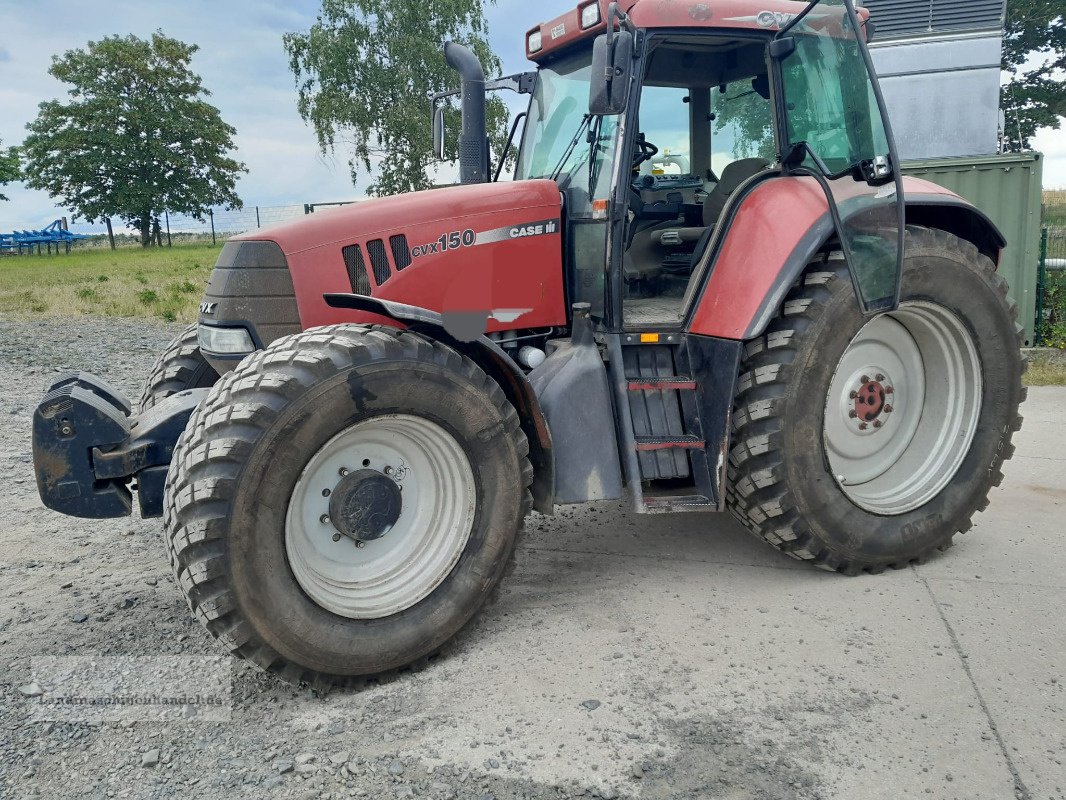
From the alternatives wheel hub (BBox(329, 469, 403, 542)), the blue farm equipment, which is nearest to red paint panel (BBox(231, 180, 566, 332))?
wheel hub (BBox(329, 469, 403, 542))

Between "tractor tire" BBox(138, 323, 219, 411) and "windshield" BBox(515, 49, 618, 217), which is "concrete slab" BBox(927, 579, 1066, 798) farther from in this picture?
"tractor tire" BBox(138, 323, 219, 411)

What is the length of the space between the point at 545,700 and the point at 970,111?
37.2 ft

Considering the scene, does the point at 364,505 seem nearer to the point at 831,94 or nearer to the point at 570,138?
the point at 570,138

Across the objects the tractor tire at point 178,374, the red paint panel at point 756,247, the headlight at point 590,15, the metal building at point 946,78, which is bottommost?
the tractor tire at point 178,374

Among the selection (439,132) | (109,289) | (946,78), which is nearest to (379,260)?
(439,132)

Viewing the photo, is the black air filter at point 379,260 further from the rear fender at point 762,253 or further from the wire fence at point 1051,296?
the wire fence at point 1051,296

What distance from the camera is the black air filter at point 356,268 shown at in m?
3.66

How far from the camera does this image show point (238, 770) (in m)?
2.73

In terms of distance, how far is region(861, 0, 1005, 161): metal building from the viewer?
38.1ft

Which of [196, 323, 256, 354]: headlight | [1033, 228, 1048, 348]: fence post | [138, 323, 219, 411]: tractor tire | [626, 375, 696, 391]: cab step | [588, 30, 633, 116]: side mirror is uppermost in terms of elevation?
[588, 30, 633, 116]: side mirror

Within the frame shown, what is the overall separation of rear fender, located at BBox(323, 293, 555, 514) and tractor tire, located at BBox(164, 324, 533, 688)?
0.09m

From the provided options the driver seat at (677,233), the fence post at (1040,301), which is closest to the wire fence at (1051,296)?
the fence post at (1040,301)

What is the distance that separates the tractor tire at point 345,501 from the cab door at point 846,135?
176cm

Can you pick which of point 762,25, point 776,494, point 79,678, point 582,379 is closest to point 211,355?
point 79,678
